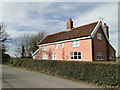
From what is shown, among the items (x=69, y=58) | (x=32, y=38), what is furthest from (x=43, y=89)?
(x=32, y=38)

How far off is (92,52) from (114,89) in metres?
10.2

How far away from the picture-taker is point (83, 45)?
18062 mm

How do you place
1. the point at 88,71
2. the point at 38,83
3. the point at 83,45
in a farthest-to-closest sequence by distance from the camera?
the point at 83,45 → the point at 88,71 → the point at 38,83

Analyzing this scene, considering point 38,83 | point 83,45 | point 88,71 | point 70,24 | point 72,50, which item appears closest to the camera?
point 38,83

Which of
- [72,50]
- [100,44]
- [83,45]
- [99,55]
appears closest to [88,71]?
[83,45]

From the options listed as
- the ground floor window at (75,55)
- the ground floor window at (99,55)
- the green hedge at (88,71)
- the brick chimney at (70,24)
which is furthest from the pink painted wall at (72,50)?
the green hedge at (88,71)

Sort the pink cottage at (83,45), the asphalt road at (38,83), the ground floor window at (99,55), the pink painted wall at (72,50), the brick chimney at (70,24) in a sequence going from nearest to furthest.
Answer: the asphalt road at (38,83)
the pink painted wall at (72,50)
the pink cottage at (83,45)
the ground floor window at (99,55)
the brick chimney at (70,24)

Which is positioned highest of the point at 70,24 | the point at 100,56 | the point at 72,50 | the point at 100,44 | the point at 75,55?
the point at 70,24

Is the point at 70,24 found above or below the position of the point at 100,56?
above

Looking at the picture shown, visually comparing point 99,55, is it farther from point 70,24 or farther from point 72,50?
point 70,24

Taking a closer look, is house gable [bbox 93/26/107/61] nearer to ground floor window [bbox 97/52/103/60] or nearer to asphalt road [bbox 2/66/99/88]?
ground floor window [bbox 97/52/103/60]

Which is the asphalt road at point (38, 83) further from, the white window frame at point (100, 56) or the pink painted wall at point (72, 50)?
the white window frame at point (100, 56)

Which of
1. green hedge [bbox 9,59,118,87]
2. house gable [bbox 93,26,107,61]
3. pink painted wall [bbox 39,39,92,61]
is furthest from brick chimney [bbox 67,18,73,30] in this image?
green hedge [bbox 9,59,118,87]

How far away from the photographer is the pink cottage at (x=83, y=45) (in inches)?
683
